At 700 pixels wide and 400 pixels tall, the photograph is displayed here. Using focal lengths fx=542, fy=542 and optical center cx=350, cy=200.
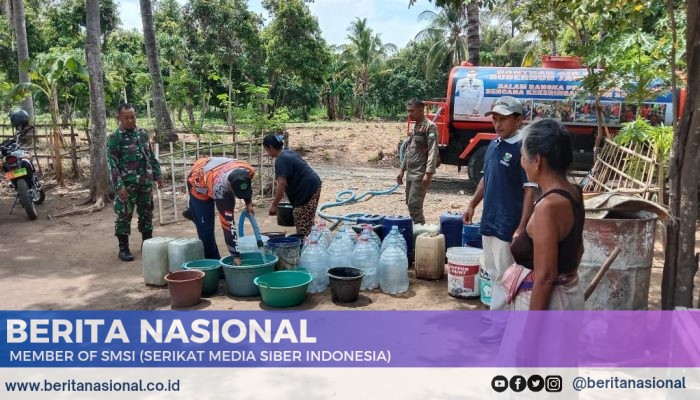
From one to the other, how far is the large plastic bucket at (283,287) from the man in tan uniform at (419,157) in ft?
6.31

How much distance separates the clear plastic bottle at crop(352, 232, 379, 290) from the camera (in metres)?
4.89

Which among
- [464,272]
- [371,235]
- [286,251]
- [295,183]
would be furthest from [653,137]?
[286,251]

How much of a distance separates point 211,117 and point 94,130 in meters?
24.7

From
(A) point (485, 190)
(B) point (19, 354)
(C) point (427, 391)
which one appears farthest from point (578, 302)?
(B) point (19, 354)

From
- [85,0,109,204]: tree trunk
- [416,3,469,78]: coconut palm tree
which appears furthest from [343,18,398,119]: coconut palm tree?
[85,0,109,204]: tree trunk

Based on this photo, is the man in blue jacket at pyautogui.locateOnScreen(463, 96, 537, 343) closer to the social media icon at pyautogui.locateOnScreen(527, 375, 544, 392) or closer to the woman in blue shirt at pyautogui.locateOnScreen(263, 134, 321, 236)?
the social media icon at pyautogui.locateOnScreen(527, 375, 544, 392)

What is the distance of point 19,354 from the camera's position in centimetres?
356

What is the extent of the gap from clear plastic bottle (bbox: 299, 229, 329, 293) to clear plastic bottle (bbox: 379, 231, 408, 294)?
0.52 m

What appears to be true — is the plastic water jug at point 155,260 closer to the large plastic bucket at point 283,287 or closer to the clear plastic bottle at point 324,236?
the large plastic bucket at point 283,287

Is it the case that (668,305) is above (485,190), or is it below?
below

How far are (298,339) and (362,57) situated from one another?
29.2 metres

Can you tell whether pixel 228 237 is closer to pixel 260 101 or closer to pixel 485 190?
pixel 485 190

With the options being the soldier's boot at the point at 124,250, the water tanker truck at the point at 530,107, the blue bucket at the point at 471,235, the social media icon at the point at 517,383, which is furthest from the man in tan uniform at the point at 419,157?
the water tanker truck at the point at 530,107

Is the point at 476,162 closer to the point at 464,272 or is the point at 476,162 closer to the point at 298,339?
the point at 464,272
